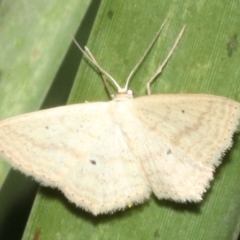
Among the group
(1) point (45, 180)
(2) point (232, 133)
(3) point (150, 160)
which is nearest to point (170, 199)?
(3) point (150, 160)

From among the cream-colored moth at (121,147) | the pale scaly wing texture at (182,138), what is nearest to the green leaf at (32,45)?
the cream-colored moth at (121,147)

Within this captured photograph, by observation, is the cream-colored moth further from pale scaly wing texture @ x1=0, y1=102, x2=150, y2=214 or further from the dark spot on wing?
the dark spot on wing

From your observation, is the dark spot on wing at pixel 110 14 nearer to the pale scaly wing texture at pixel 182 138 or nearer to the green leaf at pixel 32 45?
the green leaf at pixel 32 45

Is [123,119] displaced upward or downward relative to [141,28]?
downward

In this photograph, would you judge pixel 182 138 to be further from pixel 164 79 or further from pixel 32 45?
pixel 32 45

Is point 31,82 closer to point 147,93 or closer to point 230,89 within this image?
point 147,93

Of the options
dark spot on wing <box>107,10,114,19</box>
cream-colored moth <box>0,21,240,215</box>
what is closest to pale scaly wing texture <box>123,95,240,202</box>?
cream-colored moth <box>0,21,240,215</box>
